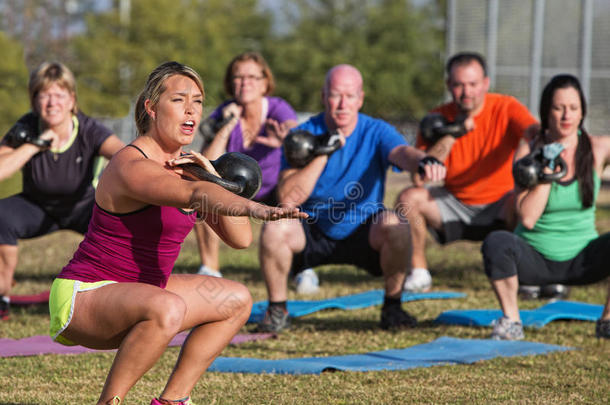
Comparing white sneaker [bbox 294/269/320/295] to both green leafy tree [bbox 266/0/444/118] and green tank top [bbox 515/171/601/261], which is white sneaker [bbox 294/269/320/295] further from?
green leafy tree [bbox 266/0/444/118]

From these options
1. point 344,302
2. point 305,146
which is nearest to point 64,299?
point 305,146

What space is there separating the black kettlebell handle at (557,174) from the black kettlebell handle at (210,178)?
107 inches

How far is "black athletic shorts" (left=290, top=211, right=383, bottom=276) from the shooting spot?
19.1 feet

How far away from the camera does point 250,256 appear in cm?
919

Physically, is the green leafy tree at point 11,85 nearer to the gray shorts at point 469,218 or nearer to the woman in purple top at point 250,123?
the woman in purple top at point 250,123

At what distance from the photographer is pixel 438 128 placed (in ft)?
22.6

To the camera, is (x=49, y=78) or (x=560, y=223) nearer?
(x=560, y=223)

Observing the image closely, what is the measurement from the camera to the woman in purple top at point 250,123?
729 cm

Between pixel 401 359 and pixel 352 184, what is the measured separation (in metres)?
1.49

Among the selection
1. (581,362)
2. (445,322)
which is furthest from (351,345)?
(581,362)

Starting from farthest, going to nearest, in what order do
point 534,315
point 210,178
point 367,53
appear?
1. point 367,53
2. point 534,315
3. point 210,178

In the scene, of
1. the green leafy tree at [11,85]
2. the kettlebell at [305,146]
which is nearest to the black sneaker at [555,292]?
the kettlebell at [305,146]

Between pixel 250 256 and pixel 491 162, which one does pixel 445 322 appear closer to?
pixel 491 162

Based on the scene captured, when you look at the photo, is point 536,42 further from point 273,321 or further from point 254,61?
point 273,321
